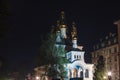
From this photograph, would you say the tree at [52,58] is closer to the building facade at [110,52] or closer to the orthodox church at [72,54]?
the orthodox church at [72,54]

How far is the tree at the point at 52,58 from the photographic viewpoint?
67000 millimetres

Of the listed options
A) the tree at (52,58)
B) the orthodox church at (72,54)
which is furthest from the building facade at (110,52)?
the tree at (52,58)

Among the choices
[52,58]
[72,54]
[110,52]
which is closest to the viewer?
[52,58]

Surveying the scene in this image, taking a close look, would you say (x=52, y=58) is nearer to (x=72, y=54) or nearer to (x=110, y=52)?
(x=72, y=54)

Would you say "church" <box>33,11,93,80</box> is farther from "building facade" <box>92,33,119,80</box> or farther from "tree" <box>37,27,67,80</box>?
"tree" <box>37,27,67,80</box>

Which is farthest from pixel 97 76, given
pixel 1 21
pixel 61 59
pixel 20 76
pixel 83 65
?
pixel 1 21

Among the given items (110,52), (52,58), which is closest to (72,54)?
(110,52)

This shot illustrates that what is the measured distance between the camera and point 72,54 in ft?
317

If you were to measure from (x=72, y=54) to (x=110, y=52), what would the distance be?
41.0 feet

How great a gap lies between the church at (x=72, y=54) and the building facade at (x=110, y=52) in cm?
581

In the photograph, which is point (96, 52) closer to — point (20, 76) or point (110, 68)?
point (110, 68)

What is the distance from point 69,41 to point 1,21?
87.0 m

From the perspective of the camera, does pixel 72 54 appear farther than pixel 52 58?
Yes

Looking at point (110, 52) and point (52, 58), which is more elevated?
point (110, 52)
